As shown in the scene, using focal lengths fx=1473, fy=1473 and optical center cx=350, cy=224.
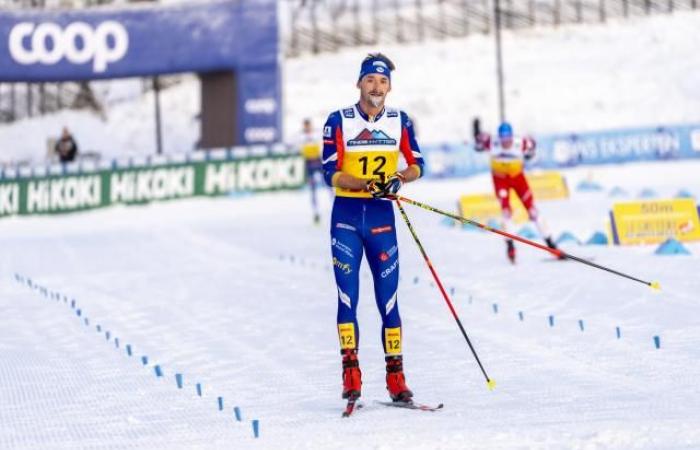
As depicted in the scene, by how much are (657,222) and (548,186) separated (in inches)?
379

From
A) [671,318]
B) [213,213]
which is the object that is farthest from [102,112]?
[671,318]

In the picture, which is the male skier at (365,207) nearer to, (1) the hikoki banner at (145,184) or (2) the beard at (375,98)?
(2) the beard at (375,98)

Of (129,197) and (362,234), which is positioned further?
(129,197)

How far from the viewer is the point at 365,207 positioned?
8.62 metres

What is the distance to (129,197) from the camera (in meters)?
33.3

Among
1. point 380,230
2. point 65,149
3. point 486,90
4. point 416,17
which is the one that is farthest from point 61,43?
point 416,17

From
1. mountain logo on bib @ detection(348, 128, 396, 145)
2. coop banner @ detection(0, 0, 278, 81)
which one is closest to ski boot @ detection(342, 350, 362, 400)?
mountain logo on bib @ detection(348, 128, 396, 145)

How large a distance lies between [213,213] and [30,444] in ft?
75.6

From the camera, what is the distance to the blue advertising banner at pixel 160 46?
3678 cm

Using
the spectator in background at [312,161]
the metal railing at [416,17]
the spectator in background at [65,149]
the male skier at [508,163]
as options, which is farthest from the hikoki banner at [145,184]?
the metal railing at [416,17]

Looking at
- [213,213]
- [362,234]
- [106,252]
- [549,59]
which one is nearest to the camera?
[362,234]

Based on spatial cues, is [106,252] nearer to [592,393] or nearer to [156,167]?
[156,167]

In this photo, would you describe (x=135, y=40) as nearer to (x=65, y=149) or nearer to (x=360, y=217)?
(x=65, y=149)

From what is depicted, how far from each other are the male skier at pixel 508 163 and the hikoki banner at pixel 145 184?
16.2 metres
